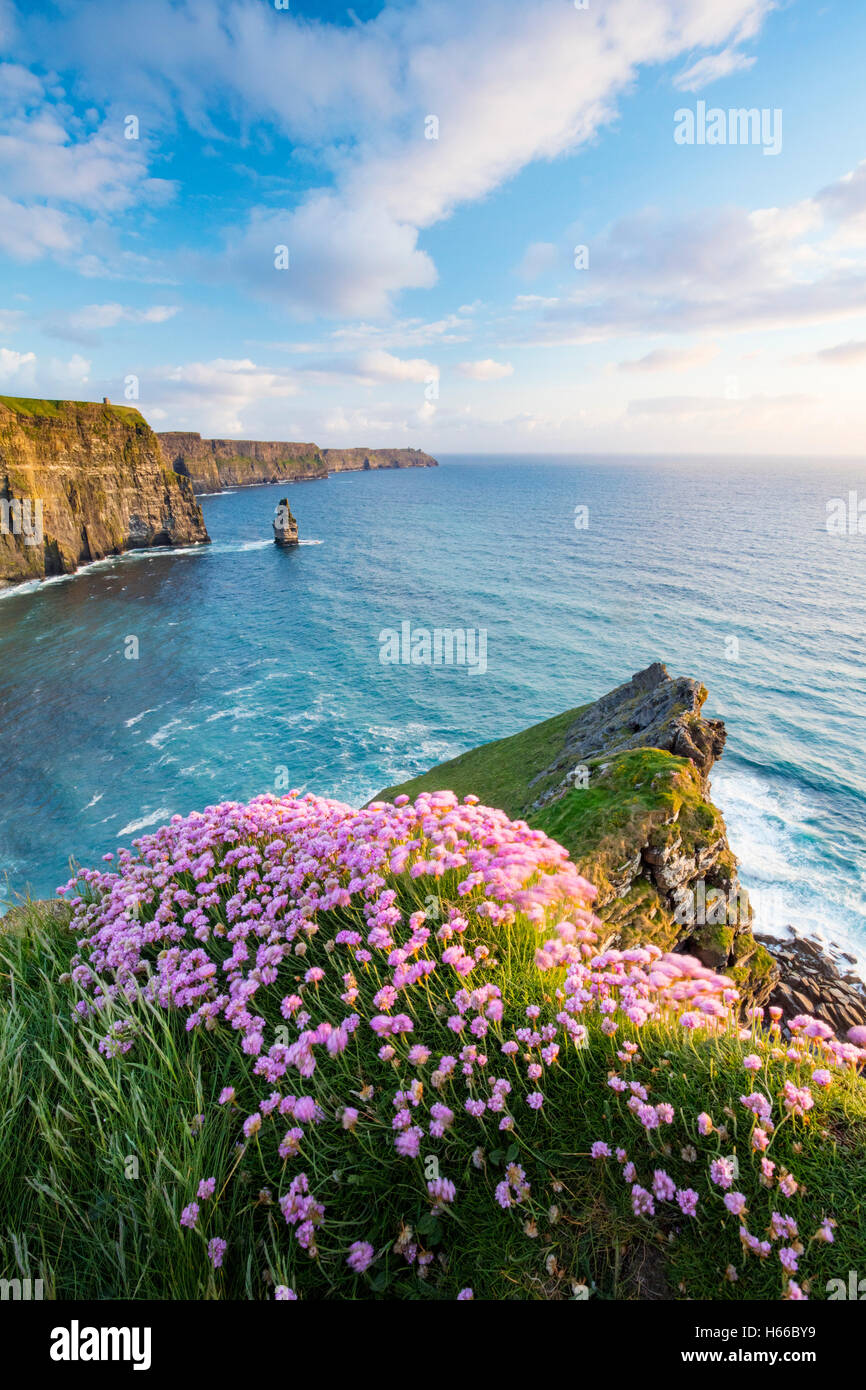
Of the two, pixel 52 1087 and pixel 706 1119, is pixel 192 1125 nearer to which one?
Result: pixel 52 1087

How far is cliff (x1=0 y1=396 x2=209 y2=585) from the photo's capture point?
69375mm

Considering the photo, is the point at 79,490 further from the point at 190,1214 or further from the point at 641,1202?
the point at 641,1202

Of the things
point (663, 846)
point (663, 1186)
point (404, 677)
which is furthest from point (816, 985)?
point (404, 677)

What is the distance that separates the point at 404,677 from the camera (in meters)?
44.2

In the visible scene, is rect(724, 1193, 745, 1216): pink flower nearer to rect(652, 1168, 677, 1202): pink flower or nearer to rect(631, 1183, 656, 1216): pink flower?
rect(652, 1168, 677, 1202): pink flower

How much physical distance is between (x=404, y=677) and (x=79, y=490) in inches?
2631

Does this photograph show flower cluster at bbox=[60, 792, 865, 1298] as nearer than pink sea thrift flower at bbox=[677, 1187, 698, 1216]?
No

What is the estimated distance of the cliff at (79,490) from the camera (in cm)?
6938

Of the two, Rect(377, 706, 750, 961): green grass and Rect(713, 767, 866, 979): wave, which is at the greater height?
Rect(377, 706, 750, 961): green grass

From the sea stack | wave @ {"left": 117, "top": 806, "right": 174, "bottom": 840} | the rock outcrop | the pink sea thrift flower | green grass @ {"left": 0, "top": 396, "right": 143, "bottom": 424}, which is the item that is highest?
green grass @ {"left": 0, "top": 396, "right": 143, "bottom": 424}

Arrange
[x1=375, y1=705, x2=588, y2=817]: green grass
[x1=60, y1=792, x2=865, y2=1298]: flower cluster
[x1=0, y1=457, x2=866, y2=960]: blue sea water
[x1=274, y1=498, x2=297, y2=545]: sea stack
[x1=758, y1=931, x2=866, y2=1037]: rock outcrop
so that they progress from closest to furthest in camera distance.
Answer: [x1=60, y1=792, x2=865, y2=1298]: flower cluster
[x1=758, y1=931, x2=866, y2=1037]: rock outcrop
[x1=375, y1=705, x2=588, y2=817]: green grass
[x1=0, y1=457, x2=866, y2=960]: blue sea water
[x1=274, y1=498, x2=297, y2=545]: sea stack

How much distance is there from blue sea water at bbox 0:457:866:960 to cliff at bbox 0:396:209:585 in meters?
4.82

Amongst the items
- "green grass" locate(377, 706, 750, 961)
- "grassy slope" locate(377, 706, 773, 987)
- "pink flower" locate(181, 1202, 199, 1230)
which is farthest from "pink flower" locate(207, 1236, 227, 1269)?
"grassy slope" locate(377, 706, 773, 987)
